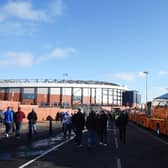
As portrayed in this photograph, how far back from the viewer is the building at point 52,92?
13125 cm

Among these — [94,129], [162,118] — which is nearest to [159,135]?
[162,118]

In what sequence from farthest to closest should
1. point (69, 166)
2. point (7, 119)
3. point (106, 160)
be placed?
point (7, 119)
point (106, 160)
point (69, 166)

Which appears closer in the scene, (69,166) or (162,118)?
(69,166)

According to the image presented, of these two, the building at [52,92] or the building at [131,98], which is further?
the building at [131,98]

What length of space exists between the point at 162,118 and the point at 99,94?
113 m

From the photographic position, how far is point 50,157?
1538 cm

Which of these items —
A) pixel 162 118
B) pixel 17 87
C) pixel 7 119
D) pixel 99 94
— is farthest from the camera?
pixel 99 94

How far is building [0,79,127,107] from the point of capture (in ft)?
431

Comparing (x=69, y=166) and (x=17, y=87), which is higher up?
(x=17, y=87)

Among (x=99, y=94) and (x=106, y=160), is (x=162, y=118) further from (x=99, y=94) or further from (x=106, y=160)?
(x=99, y=94)

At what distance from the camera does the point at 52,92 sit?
5236 inches

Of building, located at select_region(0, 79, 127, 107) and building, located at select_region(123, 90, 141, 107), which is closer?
building, located at select_region(0, 79, 127, 107)

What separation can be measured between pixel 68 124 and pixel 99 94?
11814 cm

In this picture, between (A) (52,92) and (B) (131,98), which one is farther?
(B) (131,98)
